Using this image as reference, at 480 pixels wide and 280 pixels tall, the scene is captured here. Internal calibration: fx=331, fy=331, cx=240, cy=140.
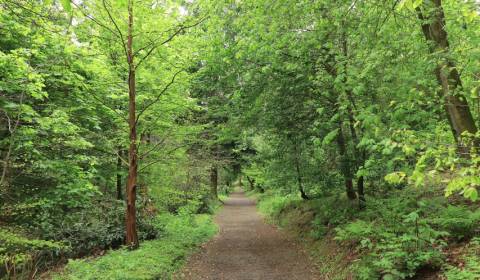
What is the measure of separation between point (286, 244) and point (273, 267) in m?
2.94

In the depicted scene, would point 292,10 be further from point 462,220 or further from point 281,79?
point 462,220

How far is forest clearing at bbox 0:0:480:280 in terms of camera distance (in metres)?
5.96

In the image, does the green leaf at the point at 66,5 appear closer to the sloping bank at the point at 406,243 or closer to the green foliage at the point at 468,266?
the sloping bank at the point at 406,243

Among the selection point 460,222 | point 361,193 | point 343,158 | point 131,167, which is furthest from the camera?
point 361,193

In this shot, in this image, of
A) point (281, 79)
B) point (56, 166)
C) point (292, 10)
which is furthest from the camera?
point (281, 79)

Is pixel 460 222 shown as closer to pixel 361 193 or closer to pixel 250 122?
pixel 361 193

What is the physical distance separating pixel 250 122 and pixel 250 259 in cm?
433

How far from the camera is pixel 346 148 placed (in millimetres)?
10594

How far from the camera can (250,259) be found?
988 cm

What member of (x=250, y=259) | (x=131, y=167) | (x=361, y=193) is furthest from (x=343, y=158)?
(x=131, y=167)

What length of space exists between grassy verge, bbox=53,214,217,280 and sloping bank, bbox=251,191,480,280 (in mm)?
3919

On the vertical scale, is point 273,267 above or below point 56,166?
below

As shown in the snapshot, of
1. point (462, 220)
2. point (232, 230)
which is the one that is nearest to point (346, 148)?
point (462, 220)

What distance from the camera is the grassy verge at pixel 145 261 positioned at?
6706mm
